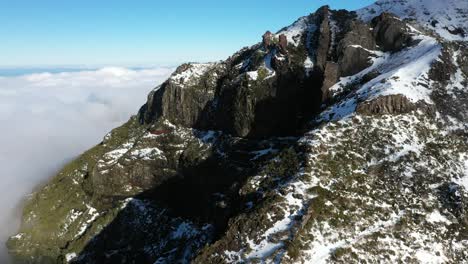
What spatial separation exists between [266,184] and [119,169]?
65635 mm

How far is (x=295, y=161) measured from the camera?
59188 millimetres

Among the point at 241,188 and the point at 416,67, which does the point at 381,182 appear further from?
the point at 416,67

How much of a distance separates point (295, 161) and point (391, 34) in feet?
200

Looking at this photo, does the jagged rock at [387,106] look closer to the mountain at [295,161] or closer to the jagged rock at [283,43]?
the mountain at [295,161]

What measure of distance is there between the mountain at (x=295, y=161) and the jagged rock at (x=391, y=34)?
591 mm

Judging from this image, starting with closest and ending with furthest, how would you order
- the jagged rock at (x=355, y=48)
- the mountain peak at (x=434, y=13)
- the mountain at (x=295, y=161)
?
the mountain at (x=295, y=161)
the jagged rock at (x=355, y=48)
the mountain peak at (x=434, y=13)

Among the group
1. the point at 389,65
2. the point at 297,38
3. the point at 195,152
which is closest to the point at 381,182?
the point at 389,65

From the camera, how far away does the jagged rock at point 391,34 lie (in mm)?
97975

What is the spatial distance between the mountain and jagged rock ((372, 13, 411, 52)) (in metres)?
0.59

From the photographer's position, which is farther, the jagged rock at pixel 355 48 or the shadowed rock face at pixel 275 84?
the shadowed rock face at pixel 275 84

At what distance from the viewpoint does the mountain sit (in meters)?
48.1

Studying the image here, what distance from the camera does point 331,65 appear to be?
9325 cm

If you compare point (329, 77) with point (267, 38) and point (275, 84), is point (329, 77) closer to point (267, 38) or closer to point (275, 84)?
point (275, 84)

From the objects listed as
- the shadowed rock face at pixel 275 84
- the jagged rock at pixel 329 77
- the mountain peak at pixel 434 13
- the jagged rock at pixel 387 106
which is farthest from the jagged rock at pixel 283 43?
the jagged rock at pixel 387 106
